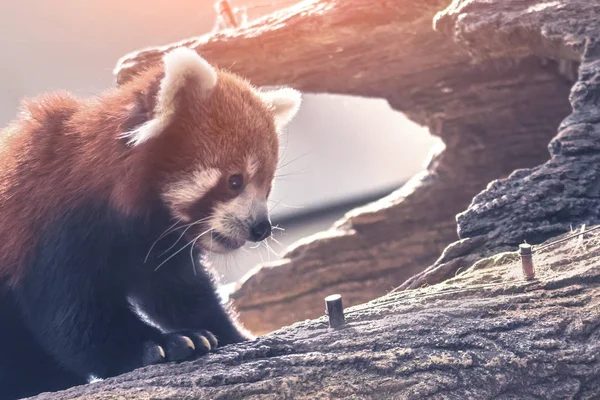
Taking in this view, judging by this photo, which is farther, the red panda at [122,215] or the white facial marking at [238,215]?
the white facial marking at [238,215]

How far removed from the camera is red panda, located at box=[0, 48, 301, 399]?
139 centimetres

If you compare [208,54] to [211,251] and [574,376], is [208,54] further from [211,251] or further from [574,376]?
[574,376]

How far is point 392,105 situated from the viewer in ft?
11.1

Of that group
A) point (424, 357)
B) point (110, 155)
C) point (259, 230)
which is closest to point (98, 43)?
point (110, 155)

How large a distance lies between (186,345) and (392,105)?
2.35 m

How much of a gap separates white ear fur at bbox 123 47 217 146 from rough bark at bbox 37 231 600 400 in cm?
51

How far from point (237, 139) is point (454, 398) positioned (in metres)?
0.76

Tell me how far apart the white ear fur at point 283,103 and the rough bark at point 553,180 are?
613 mm

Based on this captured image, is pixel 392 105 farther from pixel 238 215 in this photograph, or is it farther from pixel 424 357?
pixel 424 357

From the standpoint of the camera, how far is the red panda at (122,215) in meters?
1.39

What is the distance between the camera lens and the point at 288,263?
11.5 ft

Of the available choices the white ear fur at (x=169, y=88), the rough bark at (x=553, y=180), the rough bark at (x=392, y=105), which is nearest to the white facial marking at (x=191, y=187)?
the white ear fur at (x=169, y=88)

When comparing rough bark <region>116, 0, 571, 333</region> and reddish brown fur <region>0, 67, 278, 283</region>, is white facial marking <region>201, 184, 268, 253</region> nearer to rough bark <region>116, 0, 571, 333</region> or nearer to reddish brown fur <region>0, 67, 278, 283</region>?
reddish brown fur <region>0, 67, 278, 283</region>

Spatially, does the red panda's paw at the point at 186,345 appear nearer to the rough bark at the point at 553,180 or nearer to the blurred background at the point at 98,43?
the rough bark at the point at 553,180
